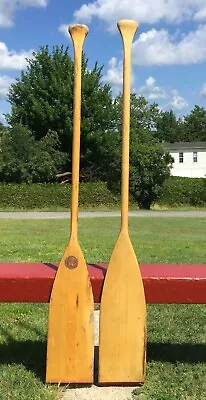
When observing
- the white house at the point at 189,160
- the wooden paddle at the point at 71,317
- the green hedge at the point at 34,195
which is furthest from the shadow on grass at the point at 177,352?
the white house at the point at 189,160

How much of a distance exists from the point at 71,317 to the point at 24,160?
3118cm

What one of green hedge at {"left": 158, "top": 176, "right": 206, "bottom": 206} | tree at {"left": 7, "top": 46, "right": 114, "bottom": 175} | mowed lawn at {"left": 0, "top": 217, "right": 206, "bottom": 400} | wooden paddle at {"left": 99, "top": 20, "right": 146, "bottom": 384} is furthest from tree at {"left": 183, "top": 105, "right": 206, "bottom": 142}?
wooden paddle at {"left": 99, "top": 20, "right": 146, "bottom": 384}

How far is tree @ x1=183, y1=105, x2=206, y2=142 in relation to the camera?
8781 centimetres

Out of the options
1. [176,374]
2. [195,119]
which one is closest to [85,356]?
[176,374]

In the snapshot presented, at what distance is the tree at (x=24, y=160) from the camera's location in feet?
110

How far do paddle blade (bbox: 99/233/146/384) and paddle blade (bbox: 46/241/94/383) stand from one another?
3.6 inches

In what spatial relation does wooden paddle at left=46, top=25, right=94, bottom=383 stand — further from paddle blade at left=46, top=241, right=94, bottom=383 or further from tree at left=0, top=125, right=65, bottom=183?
tree at left=0, top=125, right=65, bottom=183

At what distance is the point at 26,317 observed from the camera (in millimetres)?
5297

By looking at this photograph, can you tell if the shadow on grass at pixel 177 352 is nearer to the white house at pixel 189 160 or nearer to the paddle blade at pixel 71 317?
the paddle blade at pixel 71 317

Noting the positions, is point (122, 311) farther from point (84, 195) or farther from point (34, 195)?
point (84, 195)

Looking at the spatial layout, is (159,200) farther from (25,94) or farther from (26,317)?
(26,317)

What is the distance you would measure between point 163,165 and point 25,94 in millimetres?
13438

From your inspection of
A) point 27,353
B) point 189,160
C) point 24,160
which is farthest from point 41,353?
point 189,160

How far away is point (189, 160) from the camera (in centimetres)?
6306
